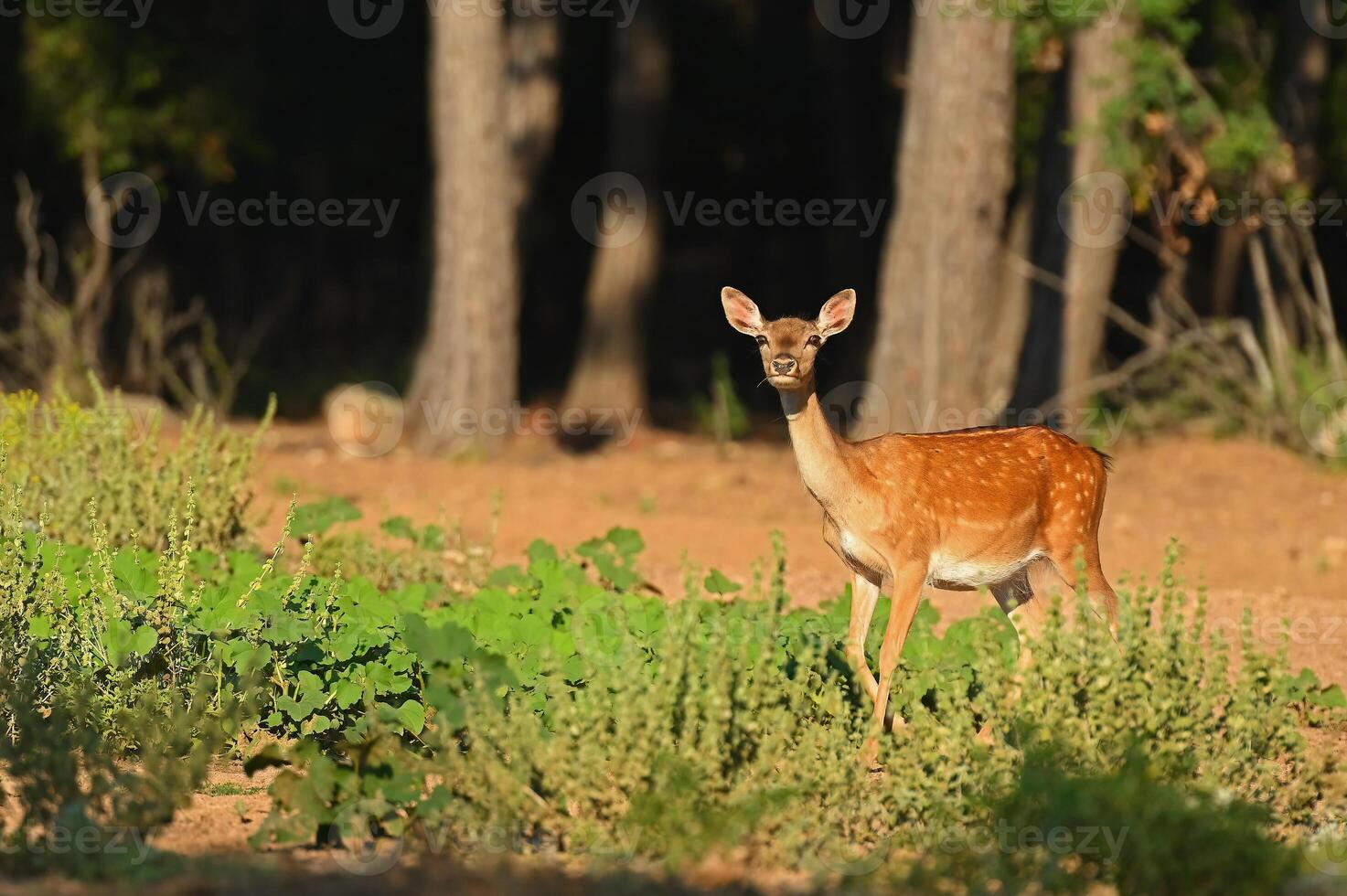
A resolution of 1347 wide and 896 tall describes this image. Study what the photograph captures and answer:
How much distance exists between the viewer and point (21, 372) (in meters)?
19.3

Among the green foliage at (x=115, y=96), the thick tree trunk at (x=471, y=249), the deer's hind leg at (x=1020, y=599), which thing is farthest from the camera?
the green foliage at (x=115, y=96)

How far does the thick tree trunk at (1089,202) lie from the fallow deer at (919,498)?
8.39m

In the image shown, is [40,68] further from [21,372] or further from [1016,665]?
[1016,665]

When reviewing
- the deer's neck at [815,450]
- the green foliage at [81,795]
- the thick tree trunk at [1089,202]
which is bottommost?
the green foliage at [81,795]

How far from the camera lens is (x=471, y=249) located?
16.5 meters

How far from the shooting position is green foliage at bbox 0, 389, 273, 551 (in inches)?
370

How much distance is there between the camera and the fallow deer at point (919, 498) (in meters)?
7.51

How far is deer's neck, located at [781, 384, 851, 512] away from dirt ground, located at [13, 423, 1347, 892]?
2.30m

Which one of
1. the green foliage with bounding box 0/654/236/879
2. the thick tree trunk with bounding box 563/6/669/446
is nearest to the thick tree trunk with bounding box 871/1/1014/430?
the thick tree trunk with bounding box 563/6/669/446

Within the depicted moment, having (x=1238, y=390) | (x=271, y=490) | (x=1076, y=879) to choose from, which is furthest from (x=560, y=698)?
(x=1238, y=390)

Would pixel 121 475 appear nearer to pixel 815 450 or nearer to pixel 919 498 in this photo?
pixel 815 450

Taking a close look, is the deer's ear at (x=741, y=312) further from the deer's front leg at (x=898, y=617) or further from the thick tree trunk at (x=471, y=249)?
the thick tree trunk at (x=471, y=249)

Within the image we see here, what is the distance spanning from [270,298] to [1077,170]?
13.2m

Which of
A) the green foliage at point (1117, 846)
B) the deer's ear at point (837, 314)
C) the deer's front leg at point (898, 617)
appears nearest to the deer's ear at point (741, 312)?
the deer's ear at point (837, 314)
